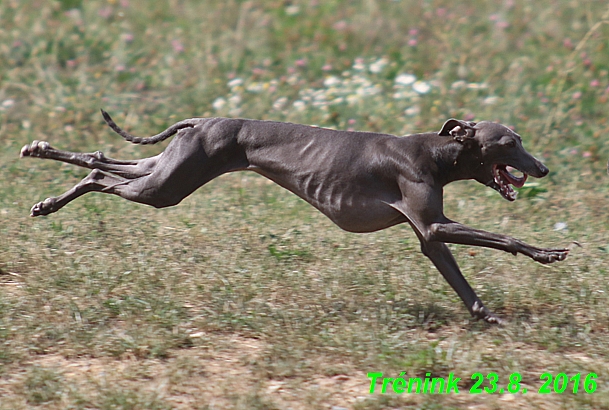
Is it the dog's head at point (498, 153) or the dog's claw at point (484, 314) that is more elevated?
the dog's head at point (498, 153)

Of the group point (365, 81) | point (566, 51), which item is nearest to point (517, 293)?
point (365, 81)

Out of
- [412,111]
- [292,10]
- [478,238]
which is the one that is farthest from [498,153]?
[292,10]

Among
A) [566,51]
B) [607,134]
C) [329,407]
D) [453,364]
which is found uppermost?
[566,51]

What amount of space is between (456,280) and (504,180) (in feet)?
2.17

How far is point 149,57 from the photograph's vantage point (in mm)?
10984

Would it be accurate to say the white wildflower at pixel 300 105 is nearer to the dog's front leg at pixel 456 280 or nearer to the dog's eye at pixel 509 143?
the dog's front leg at pixel 456 280

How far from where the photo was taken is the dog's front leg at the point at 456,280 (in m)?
5.19

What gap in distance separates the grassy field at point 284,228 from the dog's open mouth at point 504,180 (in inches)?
31.2

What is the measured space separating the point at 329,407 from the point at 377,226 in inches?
56.4

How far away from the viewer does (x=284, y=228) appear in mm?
6887

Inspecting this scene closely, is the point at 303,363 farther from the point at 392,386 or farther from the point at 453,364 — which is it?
the point at 453,364

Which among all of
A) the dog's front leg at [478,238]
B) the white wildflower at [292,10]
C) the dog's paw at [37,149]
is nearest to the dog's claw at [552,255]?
the dog's front leg at [478,238]

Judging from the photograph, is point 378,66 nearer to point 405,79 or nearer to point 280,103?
point 405,79

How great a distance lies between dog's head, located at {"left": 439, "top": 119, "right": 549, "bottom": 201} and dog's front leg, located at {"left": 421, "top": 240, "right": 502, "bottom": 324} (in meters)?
0.53
